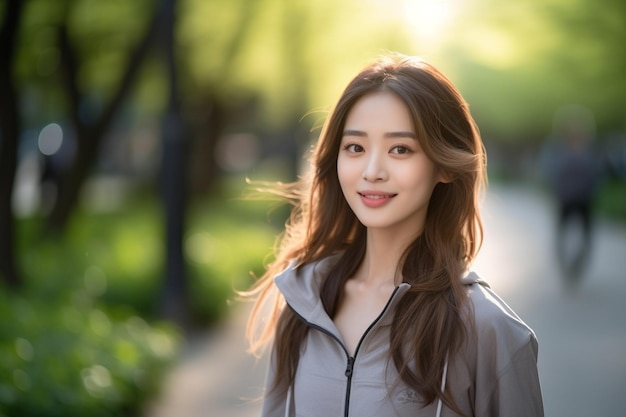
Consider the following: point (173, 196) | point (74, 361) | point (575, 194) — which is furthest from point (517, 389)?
point (575, 194)

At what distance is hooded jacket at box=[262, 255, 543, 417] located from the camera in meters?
2.29

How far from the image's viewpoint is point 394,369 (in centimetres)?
241

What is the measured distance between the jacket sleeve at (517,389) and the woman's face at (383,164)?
1.69 ft

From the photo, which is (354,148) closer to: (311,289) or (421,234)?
(421,234)

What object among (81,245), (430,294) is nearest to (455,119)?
(430,294)

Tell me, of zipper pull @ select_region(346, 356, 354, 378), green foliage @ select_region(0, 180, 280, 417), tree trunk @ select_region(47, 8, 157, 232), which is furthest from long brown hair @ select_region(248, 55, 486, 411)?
tree trunk @ select_region(47, 8, 157, 232)

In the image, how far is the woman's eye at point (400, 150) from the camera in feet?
8.20

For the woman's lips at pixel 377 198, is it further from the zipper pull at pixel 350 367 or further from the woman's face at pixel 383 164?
the zipper pull at pixel 350 367

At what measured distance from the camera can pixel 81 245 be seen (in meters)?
11.5

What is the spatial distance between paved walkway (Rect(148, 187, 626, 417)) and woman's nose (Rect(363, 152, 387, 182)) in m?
1.24

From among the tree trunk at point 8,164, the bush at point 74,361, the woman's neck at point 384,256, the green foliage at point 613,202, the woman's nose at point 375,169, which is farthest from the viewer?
the green foliage at point 613,202

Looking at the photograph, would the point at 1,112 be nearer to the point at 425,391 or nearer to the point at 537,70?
the point at 425,391

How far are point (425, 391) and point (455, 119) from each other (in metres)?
0.75

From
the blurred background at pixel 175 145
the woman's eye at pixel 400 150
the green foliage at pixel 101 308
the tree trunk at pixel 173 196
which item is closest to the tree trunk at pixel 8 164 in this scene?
the blurred background at pixel 175 145
